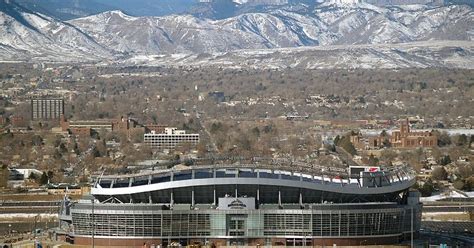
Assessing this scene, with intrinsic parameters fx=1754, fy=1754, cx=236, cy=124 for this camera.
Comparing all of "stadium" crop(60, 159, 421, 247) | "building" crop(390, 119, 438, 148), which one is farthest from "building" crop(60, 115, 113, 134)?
"stadium" crop(60, 159, 421, 247)

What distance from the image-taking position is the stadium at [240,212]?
2343 inches

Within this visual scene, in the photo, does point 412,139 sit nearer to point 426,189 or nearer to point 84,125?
point 84,125

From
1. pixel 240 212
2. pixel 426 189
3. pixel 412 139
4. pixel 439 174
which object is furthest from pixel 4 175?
pixel 240 212

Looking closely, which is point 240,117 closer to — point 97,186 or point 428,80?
point 428,80

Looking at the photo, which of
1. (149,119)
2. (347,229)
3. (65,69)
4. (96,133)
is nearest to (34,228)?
(347,229)

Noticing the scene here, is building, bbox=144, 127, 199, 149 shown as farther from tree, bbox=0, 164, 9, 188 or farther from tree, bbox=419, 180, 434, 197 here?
tree, bbox=419, 180, 434, 197

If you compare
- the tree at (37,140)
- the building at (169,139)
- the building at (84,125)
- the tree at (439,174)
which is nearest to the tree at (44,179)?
the tree at (37,140)

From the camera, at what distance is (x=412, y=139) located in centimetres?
11088

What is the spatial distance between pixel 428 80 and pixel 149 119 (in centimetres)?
4338

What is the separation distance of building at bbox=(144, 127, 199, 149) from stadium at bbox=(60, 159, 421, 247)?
48219mm

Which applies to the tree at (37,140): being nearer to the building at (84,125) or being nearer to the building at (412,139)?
the building at (84,125)

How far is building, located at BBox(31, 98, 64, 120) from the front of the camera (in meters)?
132

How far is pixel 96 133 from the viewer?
117375 millimetres

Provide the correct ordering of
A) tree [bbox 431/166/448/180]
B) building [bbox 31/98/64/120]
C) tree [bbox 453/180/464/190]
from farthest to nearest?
building [bbox 31/98/64/120]
tree [bbox 431/166/448/180]
tree [bbox 453/180/464/190]
